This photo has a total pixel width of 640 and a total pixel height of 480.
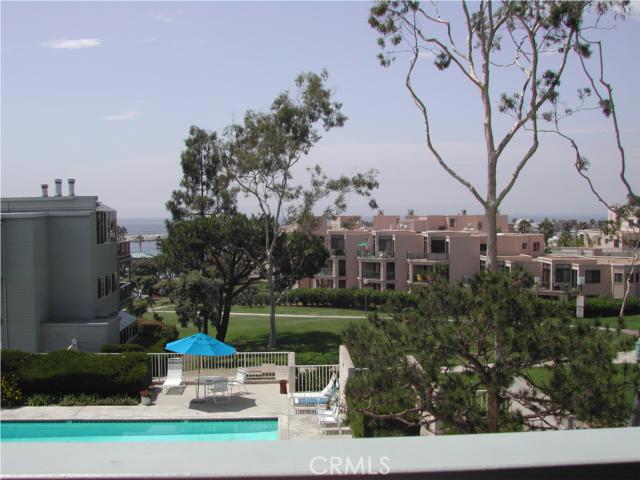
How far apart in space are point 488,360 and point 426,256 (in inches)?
1851

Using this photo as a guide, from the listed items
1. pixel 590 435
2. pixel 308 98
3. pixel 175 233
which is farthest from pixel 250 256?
pixel 590 435

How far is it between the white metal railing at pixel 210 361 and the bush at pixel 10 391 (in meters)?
3.49

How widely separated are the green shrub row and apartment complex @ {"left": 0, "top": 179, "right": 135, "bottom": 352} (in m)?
4.07

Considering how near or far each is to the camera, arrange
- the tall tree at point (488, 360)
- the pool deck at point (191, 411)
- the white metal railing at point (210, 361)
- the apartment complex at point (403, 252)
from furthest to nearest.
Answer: the apartment complex at point (403, 252)
the white metal railing at point (210, 361)
the pool deck at point (191, 411)
the tall tree at point (488, 360)

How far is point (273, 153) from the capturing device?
3092 cm

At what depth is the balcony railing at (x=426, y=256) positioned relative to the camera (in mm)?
55281

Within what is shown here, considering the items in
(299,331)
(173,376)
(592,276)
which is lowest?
(299,331)

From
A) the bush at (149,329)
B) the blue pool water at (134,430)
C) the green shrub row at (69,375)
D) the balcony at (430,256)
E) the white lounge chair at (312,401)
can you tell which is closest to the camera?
the blue pool water at (134,430)

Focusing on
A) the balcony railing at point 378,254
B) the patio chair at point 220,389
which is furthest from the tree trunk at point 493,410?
the balcony railing at point 378,254

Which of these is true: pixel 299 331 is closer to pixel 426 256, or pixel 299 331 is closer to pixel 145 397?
pixel 145 397

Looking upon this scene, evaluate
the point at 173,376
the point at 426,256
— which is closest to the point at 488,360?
the point at 173,376

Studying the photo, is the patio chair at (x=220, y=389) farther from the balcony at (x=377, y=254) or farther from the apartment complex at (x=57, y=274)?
the balcony at (x=377, y=254)

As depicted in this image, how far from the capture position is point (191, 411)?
52.7 ft

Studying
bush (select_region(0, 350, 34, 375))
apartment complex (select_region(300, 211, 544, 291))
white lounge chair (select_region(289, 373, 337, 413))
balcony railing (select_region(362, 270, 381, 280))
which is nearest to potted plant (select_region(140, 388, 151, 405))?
bush (select_region(0, 350, 34, 375))
